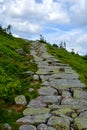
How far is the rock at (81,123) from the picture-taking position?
671 cm

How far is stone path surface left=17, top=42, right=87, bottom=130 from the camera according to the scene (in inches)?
268

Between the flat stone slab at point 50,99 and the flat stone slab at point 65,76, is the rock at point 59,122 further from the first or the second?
the flat stone slab at point 65,76

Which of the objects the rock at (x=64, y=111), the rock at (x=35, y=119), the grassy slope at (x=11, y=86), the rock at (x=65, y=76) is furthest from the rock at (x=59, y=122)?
the rock at (x=65, y=76)

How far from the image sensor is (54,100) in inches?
330

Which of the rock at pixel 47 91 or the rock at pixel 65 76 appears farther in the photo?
the rock at pixel 65 76

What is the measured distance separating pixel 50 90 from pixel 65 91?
0.40m

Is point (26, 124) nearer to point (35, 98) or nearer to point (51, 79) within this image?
point (35, 98)

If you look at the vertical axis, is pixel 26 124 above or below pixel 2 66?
below

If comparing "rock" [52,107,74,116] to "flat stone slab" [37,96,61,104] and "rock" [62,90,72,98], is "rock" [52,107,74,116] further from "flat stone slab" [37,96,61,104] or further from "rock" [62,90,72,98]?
"rock" [62,90,72,98]

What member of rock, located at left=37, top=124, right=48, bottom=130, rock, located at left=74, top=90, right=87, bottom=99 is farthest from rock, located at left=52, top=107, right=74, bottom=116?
rock, located at left=74, top=90, right=87, bottom=99

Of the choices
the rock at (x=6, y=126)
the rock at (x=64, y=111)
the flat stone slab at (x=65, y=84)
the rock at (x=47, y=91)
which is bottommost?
the rock at (x=6, y=126)

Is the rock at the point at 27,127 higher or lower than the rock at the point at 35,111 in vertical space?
lower

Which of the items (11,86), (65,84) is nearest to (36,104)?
(11,86)

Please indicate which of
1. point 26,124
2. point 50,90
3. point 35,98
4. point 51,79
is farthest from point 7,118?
point 51,79
